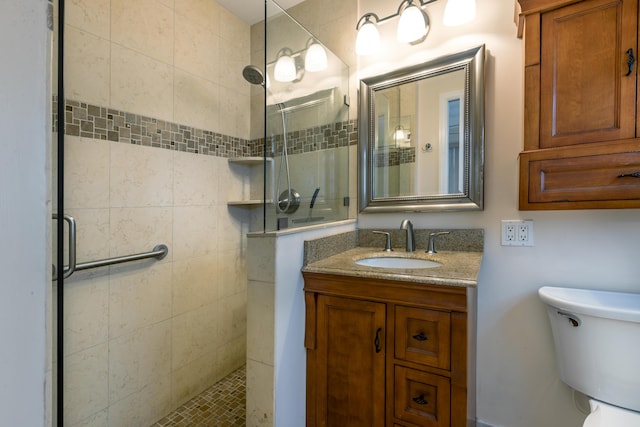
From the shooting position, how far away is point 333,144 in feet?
5.73

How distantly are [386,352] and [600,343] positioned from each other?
723 millimetres

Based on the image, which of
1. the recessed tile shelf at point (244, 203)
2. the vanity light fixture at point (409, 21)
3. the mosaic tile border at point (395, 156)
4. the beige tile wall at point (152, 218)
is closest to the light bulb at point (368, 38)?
the vanity light fixture at point (409, 21)

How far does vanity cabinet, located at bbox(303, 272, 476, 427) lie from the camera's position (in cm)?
98

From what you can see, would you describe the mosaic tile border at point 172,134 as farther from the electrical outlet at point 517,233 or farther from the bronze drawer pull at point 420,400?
the bronze drawer pull at point 420,400

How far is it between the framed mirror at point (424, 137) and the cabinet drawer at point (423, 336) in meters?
0.66

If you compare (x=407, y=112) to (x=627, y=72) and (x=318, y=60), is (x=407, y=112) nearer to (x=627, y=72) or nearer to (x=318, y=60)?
(x=318, y=60)

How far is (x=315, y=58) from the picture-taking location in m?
1.65

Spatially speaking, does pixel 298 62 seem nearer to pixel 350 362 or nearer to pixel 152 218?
pixel 152 218

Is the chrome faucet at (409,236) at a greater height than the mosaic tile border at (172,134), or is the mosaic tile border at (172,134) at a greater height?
the mosaic tile border at (172,134)

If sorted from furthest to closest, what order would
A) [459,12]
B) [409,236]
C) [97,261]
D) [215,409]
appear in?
[215,409] → [409,236] → [459,12] → [97,261]

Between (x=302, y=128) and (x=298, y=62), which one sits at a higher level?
(x=298, y=62)

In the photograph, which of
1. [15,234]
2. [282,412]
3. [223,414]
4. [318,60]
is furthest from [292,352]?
[318,60]

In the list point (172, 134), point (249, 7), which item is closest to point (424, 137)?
point (172, 134)

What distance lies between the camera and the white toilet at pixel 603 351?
0.96 metres
